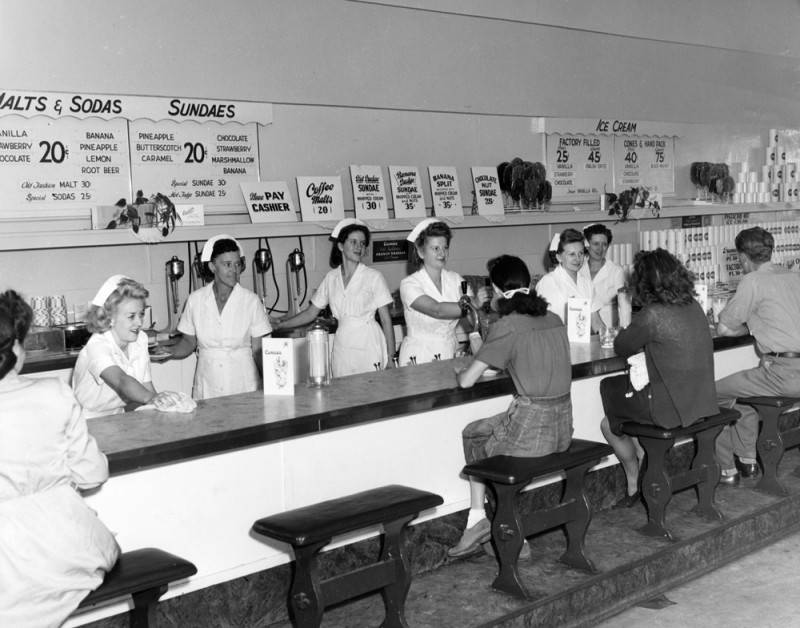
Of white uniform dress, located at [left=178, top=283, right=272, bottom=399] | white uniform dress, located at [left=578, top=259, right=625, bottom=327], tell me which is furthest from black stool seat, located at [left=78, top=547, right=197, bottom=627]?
white uniform dress, located at [left=578, top=259, right=625, bottom=327]

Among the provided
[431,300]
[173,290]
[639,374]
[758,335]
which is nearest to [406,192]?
[431,300]

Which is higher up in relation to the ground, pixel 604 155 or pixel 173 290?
pixel 604 155

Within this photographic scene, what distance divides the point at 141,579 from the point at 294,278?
3.73 meters

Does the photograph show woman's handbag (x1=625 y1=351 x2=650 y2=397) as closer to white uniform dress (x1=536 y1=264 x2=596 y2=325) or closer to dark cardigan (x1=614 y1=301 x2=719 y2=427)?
dark cardigan (x1=614 y1=301 x2=719 y2=427)

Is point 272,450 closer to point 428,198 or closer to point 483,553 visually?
point 483,553

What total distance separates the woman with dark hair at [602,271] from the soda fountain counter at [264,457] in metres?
2.48

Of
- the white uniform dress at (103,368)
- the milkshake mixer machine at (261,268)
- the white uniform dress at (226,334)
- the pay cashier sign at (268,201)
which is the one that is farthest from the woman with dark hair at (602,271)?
the white uniform dress at (103,368)

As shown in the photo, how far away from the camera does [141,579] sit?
272 cm

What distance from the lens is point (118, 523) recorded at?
124 inches

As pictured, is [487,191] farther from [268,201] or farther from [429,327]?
[429,327]

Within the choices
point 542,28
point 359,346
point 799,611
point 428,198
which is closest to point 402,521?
point 799,611

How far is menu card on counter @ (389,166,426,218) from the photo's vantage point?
6.57 metres

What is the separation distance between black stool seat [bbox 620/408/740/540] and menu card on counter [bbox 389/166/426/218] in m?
2.57

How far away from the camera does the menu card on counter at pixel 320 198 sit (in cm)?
613
